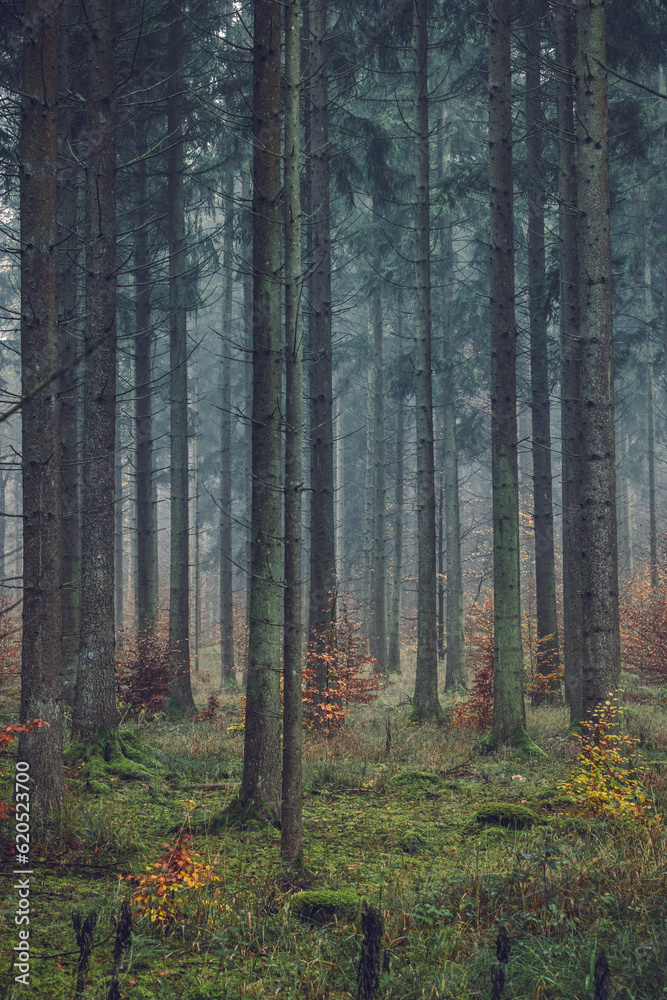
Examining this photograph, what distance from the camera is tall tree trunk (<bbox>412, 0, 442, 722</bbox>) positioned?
41.9ft

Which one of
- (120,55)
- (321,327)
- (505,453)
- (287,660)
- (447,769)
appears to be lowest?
(447,769)

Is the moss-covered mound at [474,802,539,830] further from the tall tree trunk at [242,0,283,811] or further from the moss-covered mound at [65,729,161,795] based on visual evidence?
the moss-covered mound at [65,729,161,795]

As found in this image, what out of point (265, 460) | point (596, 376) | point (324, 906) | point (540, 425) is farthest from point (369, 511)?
point (324, 906)

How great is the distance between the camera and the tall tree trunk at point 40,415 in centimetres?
639

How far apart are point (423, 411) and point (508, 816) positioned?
760 centimetres

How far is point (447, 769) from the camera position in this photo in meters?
9.55

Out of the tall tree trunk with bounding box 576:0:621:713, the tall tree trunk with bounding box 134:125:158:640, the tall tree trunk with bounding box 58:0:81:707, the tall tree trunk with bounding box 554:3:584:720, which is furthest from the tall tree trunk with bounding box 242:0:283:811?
the tall tree trunk with bounding box 134:125:158:640

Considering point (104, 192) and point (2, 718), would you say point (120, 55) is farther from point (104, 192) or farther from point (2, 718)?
point (2, 718)

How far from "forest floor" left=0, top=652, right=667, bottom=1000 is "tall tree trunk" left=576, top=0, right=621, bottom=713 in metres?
1.57

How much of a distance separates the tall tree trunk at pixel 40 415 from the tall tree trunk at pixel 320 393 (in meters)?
5.92

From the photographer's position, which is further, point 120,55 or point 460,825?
point 120,55

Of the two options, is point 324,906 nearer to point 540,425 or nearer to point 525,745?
point 525,745

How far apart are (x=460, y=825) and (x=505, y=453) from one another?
17.9 ft

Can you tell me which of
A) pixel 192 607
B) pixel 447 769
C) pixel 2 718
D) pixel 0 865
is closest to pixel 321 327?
pixel 447 769
